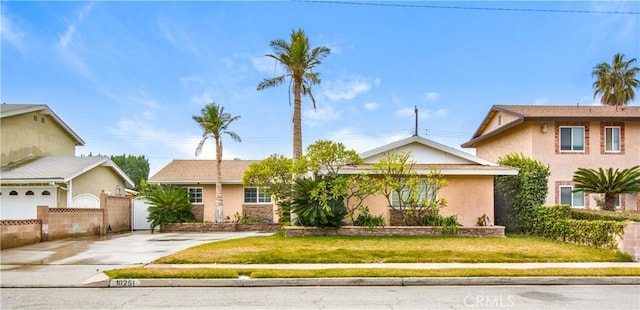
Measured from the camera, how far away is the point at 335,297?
876 cm

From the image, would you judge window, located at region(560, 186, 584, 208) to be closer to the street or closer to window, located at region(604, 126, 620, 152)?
window, located at region(604, 126, 620, 152)

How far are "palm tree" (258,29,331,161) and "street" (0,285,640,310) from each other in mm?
11805

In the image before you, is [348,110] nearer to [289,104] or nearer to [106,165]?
[289,104]

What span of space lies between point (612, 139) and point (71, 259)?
23404mm

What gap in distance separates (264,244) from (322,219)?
2955mm

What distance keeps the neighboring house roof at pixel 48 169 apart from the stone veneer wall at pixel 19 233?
460cm

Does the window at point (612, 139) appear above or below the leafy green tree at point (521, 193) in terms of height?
above

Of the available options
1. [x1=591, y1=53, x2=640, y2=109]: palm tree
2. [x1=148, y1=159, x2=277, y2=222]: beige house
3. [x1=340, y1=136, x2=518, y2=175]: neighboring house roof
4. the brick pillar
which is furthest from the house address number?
[x1=591, y1=53, x2=640, y2=109]: palm tree

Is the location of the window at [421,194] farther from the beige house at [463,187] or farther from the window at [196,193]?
the window at [196,193]

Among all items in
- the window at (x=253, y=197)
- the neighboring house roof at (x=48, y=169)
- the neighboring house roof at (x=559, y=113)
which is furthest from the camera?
the window at (x=253, y=197)

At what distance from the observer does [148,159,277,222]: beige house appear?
89.5ft

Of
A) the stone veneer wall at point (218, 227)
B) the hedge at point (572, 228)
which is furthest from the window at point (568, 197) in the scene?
the stone veneer wall at point (218, 227)

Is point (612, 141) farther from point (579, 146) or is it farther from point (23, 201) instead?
point (23, 201)

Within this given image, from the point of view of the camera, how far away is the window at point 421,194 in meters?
19.2
